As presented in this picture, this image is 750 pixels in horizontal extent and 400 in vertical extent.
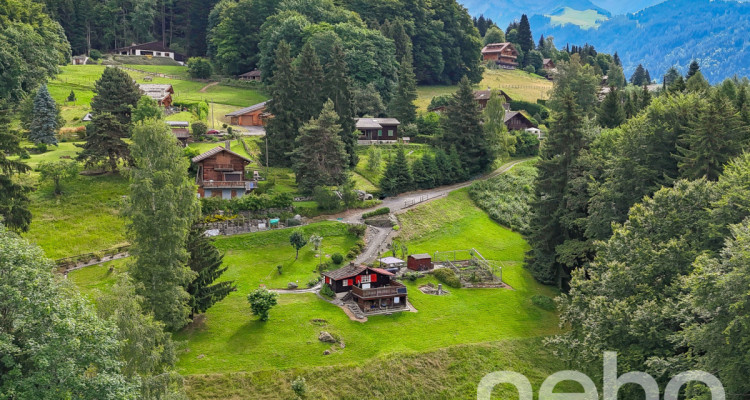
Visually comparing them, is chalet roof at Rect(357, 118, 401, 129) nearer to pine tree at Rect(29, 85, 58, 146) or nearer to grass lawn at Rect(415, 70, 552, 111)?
grass lawn at Rect(415, 70, 552, 111)

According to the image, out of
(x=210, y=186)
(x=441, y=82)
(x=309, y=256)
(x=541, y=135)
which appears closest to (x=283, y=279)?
(x=309, y=256)

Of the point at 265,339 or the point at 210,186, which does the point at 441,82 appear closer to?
the point at 210,186

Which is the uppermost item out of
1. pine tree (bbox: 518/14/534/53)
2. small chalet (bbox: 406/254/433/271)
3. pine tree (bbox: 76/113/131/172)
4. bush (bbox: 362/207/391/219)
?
pine tree (bbox: 518/14/534/53)

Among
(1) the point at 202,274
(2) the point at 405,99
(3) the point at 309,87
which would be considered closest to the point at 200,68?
(2) the point at 405,99

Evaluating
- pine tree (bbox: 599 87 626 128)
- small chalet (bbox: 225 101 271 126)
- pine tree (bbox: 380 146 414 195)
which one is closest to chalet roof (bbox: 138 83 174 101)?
small chalet (bbox: 225 101 271 126)

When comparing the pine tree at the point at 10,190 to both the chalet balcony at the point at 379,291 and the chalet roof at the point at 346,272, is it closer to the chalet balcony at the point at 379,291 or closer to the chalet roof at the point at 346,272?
the chalet roof at the point at 346,272

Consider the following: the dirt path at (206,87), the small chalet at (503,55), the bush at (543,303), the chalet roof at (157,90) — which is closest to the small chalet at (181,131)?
the chalet roof at (157,90)
